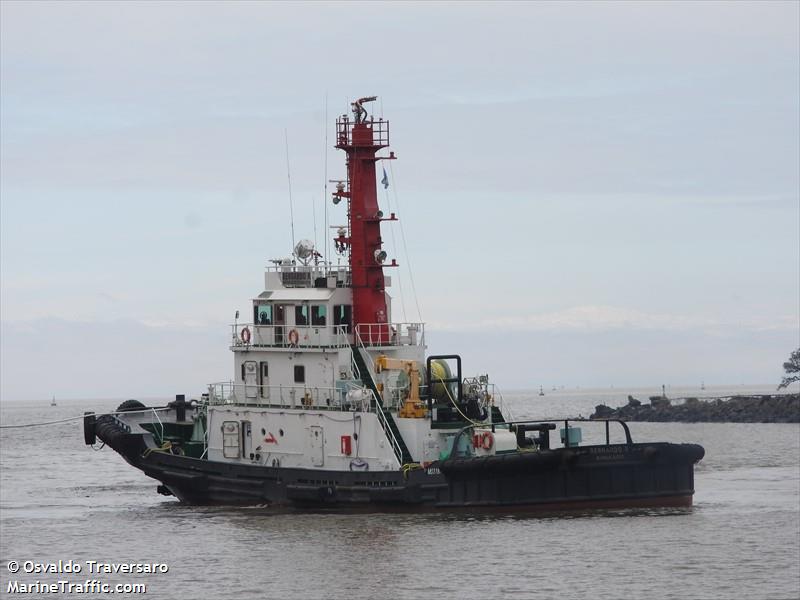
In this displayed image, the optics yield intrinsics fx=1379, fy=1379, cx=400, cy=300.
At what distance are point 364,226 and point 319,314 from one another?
9.15 feet

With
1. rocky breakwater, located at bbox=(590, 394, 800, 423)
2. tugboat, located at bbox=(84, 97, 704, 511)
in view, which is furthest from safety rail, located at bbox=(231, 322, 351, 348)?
rocky breakwater, located at bbox=(590, 394, 800, 423)

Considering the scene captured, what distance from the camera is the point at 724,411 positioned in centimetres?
9388

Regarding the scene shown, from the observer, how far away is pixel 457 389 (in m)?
35.8

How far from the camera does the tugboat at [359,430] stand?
33.5 meters

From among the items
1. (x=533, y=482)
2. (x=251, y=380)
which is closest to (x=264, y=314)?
(x=251, y=380)

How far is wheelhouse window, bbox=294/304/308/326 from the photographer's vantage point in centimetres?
3756

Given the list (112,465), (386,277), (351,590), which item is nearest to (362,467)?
(386,277)

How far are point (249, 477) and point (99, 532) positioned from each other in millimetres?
4318

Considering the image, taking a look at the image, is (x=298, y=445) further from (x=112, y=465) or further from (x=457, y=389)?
(x=112, y=465)

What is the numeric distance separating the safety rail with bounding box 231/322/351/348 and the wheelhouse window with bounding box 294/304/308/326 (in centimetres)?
12

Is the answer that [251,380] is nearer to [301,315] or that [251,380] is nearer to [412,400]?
[301,315]

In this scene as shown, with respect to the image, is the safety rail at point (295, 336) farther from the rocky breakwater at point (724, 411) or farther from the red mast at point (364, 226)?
the rocky breakwater at point (724, 411)

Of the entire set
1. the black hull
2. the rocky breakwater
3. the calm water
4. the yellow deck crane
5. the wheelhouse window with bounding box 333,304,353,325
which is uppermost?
the wheelhouse window with bounding box 333,304,353,325

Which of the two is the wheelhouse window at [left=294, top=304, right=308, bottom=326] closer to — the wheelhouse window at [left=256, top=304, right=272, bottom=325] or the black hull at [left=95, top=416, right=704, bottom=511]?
the wheelhouse window at [left=256, top=304, right=272, bottom=325]
